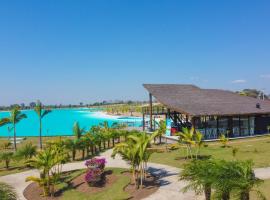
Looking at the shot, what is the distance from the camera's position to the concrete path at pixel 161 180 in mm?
14359

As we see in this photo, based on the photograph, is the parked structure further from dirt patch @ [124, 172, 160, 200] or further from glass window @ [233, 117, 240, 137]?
dirt patch @ [124, 172, 160, 200]

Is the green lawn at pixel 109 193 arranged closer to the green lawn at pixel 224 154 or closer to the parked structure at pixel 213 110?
the green lawn at pixel 224 154

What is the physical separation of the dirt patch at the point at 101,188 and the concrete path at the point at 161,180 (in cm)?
39

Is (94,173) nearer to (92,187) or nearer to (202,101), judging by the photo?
(92,187)

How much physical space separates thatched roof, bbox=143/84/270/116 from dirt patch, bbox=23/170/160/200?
1299 cm

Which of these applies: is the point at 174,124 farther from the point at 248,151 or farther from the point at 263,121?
the point at 248,151

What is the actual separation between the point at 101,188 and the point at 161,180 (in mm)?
3388

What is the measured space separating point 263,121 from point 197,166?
29217mm

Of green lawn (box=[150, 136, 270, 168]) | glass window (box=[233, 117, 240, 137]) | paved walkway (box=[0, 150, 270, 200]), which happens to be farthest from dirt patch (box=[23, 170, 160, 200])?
glass window (box=[233, 117, 240, 137])

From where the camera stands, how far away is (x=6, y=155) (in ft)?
77.9

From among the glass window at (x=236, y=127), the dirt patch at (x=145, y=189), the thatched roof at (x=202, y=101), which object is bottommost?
the dirt patch at (x=145, y=189)

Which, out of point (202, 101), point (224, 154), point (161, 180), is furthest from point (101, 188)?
point (202, 101)

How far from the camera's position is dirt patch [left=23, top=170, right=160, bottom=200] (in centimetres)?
1527

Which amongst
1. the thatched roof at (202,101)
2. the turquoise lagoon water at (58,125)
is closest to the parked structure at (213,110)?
the thatched roof at (202,101)
